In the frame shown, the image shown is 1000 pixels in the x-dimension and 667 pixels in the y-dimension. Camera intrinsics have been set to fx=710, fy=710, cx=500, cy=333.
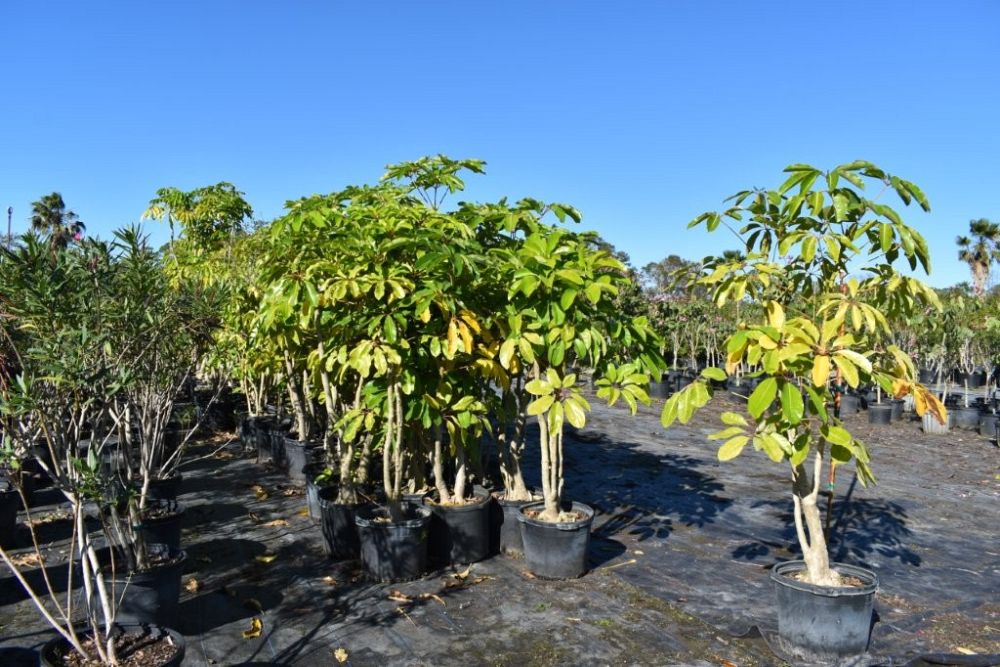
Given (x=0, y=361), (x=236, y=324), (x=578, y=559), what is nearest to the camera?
(x=0, y=361)

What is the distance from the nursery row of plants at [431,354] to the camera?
9.39 feet

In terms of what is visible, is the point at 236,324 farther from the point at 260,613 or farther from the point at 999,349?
the point at 999,349

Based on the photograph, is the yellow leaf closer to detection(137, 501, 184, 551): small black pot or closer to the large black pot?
the large black pot

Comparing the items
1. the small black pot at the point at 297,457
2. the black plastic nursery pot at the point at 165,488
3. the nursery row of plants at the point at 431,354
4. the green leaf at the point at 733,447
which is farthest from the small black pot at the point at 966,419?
the black plastic nursery pot at the point at 165,488

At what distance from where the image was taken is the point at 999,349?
40.4 ft

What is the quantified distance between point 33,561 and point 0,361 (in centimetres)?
232

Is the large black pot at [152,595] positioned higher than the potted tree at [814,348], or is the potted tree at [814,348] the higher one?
the potted tree at [814,348]

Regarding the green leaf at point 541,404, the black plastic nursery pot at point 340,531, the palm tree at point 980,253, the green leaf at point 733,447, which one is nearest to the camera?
the green leaf at point 733,447

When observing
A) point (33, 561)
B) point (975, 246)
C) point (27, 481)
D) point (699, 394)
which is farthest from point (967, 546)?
point (975, 246)

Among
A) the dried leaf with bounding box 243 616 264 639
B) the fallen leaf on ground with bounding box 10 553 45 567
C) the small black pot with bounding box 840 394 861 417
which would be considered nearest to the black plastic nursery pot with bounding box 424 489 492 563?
the dried leaf with bounding box 243 616 264 639

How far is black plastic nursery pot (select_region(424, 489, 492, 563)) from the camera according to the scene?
4.43 metres

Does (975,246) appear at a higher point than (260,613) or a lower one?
higher

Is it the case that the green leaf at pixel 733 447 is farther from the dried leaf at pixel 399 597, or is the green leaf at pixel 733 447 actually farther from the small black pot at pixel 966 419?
the small black pot at pixel 966 419

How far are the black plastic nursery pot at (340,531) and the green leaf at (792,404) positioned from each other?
2766 millimetres
